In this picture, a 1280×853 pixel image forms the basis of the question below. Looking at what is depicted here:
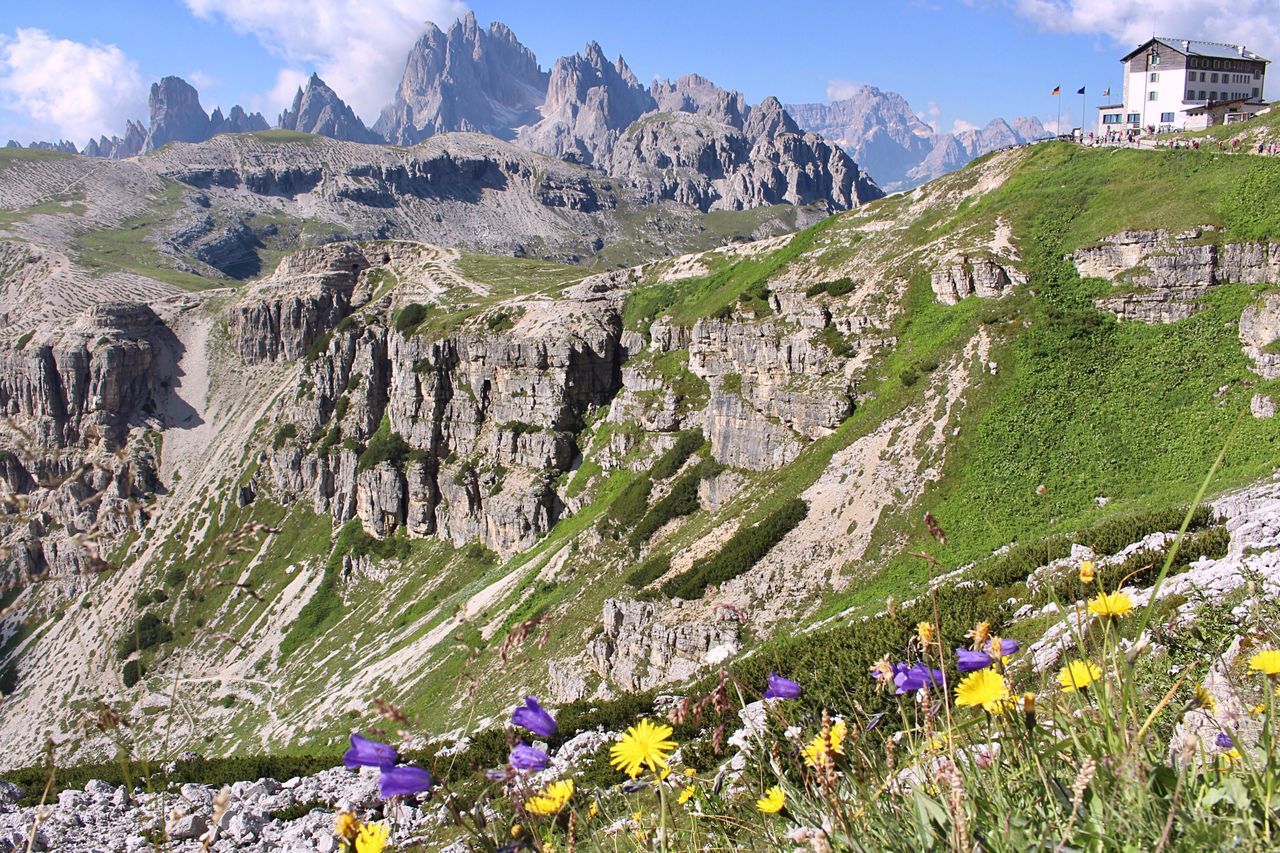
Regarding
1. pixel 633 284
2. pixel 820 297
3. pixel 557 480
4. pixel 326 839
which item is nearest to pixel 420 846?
pixel 326 839

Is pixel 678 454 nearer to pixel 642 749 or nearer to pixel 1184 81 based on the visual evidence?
pixel 1184 81

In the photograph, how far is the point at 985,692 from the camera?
3.65 m

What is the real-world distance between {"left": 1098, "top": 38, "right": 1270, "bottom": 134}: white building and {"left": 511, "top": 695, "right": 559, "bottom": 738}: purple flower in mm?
75061

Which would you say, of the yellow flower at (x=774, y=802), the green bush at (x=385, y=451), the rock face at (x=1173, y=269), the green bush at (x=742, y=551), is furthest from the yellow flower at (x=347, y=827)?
the green bush at (x=385, y=451)

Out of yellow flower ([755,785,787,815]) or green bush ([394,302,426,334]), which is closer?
yellow flower ([755,785,787,815])

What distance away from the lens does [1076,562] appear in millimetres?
16766

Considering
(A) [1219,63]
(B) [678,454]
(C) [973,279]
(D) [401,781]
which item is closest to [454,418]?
(B) [678,454]

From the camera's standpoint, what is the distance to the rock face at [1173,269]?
36.8 metres

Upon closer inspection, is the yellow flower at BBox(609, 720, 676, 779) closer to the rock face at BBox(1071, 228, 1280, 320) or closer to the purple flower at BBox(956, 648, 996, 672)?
the purple flower at BBox(956, 648, 996, 672)

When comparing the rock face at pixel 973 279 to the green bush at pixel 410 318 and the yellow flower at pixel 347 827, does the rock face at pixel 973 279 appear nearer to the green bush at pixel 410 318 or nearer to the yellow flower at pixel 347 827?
the yellow flower at pixel 347 827

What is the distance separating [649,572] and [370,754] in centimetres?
4255

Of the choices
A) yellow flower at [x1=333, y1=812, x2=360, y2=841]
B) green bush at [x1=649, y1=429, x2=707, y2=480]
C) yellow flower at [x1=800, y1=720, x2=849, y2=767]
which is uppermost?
yellow flower at [x1=800, y1=720, x2=849, y2=767]

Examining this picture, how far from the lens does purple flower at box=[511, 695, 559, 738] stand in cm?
395

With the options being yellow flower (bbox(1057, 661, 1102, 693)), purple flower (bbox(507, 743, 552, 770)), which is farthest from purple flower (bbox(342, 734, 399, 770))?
yellow flower (bbox(1057, 661, 1102, 693))
